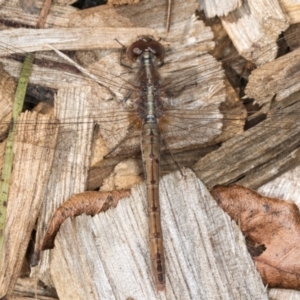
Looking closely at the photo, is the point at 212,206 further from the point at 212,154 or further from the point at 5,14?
the point at 5,14

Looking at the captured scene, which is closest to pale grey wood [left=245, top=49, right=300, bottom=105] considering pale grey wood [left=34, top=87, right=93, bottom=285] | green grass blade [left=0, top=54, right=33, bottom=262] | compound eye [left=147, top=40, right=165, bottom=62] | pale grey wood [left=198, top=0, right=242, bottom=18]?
pale grey wood [left=198, top=0, right=242, bottom=18]

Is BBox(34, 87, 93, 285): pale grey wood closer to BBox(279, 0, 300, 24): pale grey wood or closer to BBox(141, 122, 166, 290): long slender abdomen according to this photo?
BBox(141, 122, 166, 290): long slender abdomen

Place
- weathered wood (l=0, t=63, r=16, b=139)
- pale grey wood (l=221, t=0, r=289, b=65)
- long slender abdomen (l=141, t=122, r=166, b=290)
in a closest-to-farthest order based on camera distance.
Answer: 1. long slender abdomen (l=141, t=122, r=166, b=290)
2. pale grey wood (l=221, t=0, r=289, b=65)
3. weathered wood (l=0, t=63, r=16, b=139)

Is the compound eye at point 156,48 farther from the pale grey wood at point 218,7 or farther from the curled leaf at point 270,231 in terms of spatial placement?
the curled leaf at point 270,231

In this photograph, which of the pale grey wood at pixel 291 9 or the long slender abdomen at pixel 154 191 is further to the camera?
the pale grey wood at pixel 291 9

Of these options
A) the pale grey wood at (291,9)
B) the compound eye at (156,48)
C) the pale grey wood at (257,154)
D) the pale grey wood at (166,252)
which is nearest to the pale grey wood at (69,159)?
the pale grey wood at (166,252)

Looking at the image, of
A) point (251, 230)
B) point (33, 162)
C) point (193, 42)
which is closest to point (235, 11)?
point (193, 42)
